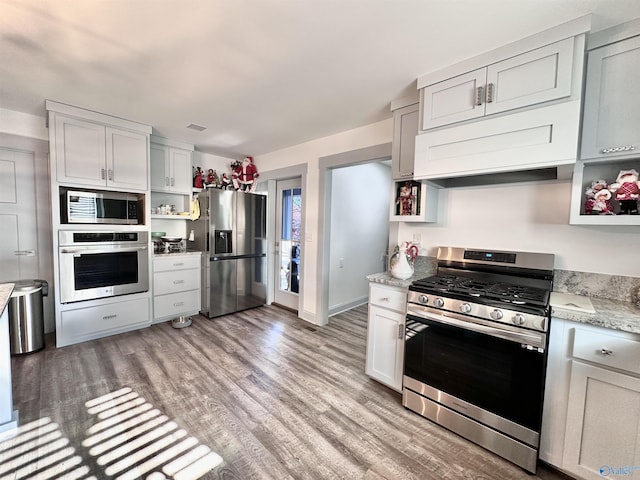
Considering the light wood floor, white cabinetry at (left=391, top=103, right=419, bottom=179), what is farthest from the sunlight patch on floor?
white cabinetry at (left=391, top=103, right=419, bottom=179)

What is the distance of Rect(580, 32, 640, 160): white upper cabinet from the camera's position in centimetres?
150

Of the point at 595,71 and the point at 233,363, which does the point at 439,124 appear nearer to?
the point at 595,71

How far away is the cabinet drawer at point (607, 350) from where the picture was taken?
131 cm

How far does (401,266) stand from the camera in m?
2.33

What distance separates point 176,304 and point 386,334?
3.01 meters

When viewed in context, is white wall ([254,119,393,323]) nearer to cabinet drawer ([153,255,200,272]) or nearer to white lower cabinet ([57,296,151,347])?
cabinet drawer ([153,255,200,272])

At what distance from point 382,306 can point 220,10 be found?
2309 mm

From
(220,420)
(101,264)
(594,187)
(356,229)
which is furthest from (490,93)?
(101,264)

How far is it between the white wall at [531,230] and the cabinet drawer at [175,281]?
3.20 meters

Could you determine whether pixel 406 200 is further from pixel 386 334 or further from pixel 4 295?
pixel 4 295

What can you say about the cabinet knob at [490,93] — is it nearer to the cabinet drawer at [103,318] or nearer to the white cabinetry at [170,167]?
the white cabinetry at [170,167]

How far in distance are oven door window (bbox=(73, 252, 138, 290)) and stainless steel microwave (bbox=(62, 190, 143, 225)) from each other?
→ 41 cm

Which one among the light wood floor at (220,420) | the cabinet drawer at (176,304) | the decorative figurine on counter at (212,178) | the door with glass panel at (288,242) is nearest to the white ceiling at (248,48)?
the decorative figurine on counter at (212,178)

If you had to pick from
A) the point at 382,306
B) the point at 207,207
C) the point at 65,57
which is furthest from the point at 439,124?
the point at 207,207
